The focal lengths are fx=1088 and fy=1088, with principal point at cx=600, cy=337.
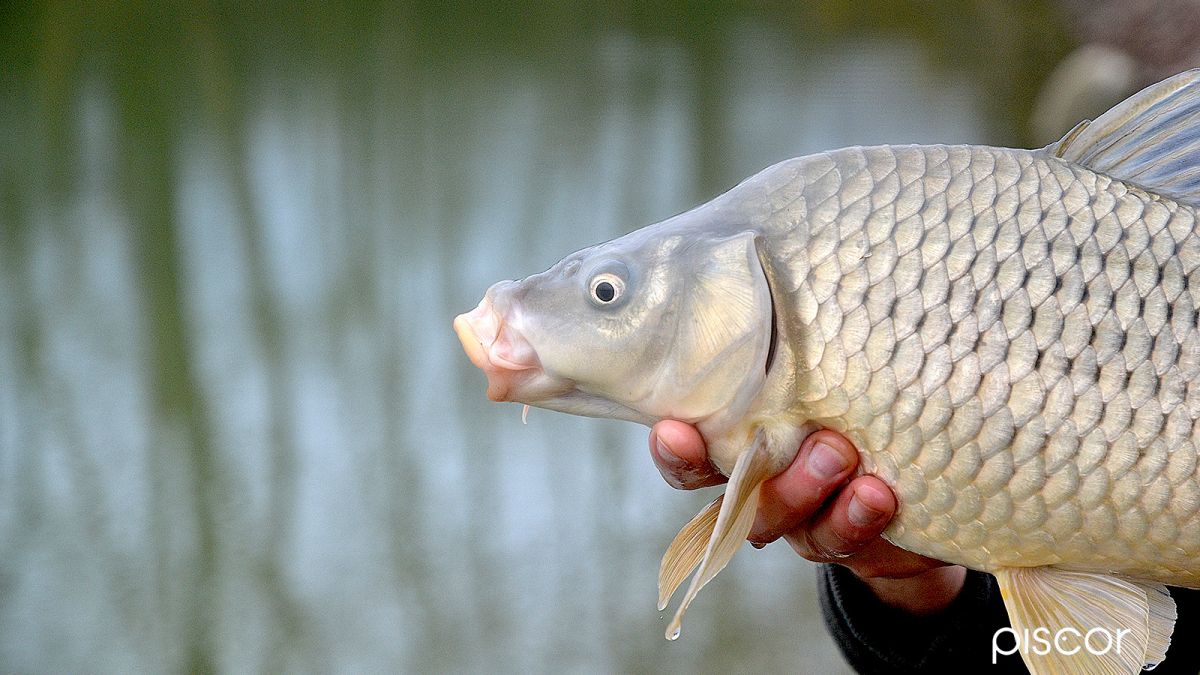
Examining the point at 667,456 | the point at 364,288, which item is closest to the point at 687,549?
the point at 667,456

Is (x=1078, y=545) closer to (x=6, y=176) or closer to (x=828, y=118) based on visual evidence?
(x=828, y=118)

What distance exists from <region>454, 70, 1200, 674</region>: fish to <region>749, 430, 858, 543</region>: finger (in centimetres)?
1

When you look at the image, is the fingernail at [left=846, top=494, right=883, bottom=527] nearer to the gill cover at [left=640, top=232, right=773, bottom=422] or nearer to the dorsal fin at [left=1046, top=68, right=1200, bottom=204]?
the gill cover at [left=640, top=232, right=773, bottom=422]

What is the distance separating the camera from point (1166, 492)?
759mm

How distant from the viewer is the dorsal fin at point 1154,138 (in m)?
0.83

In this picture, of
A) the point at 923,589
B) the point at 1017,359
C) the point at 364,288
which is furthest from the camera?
the point at 364,288

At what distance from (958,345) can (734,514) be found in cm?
20

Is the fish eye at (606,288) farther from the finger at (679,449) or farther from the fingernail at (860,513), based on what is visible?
the fingernail at (860,513)

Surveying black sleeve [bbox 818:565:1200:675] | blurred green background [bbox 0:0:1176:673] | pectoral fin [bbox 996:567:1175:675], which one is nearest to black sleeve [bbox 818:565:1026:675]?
black sleeve [bbox 818:565:1200:675]

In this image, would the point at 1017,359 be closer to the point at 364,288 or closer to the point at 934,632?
the point at 934,632

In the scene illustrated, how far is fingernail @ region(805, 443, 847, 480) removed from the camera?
0.80 m

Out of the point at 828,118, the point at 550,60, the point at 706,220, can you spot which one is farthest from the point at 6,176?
the point at 706,220

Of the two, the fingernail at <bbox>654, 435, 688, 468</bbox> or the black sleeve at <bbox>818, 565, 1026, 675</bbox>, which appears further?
the black sleeve at <bbox>818, 565, 1026, 675</bbox>

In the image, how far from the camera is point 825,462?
81 centimetres
